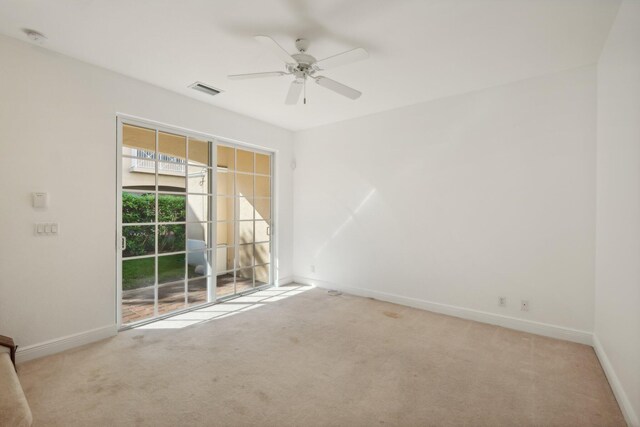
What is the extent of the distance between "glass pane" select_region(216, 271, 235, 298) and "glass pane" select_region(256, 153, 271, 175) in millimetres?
1708

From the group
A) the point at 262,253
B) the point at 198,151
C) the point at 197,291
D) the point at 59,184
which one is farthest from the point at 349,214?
the point at 59,184

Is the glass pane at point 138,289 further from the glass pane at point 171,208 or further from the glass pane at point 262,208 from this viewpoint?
the glass pane at point 262,208

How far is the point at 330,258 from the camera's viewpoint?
16.0 feet

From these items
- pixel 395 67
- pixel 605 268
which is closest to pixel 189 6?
pixel 395 67

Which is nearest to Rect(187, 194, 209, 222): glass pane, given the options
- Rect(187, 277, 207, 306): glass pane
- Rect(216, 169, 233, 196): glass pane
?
Rect(216, 169, 233, 196): glass pane

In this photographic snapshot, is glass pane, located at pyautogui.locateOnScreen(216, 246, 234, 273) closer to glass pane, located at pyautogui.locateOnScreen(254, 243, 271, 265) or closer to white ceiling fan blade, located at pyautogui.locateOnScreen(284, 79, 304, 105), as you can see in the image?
glass pane, located at pyautogui.locateOnScreen(254, 243, 271, 265)

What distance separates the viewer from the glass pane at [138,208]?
3.33 metres

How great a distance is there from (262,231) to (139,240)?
6.29 ft

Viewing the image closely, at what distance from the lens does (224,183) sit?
173 inches

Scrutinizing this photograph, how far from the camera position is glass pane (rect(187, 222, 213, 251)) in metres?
3.91

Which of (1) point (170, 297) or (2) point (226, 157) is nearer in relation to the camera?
(1) point (170, 297)

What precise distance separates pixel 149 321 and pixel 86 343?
0.62 m

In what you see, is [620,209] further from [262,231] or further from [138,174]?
[138,174]

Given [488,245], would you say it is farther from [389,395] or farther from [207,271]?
[207,271]
